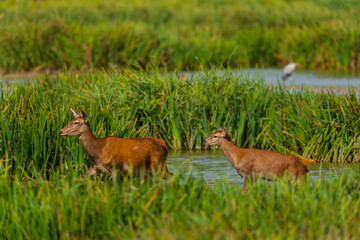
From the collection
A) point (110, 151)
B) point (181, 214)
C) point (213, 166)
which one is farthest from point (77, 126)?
point (213, 166)

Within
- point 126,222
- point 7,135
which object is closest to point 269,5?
point 7,135

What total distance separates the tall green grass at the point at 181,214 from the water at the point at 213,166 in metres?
3.07

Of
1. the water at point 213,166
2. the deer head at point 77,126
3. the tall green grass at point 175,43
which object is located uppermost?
the deer head at point 77,126

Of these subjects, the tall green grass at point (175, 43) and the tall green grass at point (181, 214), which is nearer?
the tall green grass at point (181, 214)

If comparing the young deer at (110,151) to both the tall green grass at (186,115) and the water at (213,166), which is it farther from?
the water at (213,166)

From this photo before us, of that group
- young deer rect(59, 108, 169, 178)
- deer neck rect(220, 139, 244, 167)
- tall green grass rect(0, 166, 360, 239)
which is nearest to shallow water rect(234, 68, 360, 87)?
deer neck rect(220, 139, 244, 167)

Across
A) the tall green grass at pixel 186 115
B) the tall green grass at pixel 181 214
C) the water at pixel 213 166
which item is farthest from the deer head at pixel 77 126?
the water at pixel 213 166

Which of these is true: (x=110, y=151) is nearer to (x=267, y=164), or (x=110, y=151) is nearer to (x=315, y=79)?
(x=267, y=164)

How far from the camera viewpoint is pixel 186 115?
1363 cm

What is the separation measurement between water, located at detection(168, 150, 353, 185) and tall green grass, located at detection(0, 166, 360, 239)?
121 inches

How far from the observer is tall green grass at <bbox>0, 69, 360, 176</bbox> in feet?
34.8

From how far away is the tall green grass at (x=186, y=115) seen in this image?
10.6 m

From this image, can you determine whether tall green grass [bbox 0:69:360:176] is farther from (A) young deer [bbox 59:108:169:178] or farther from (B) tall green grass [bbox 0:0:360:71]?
(B) tall green grass [bbox 0:0:360:71]

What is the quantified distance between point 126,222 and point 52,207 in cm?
68
